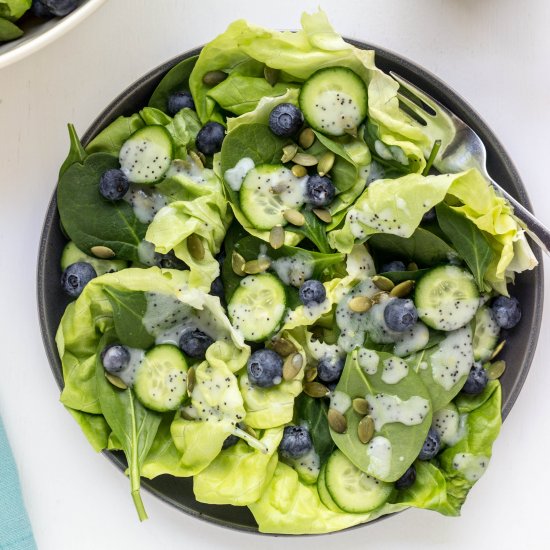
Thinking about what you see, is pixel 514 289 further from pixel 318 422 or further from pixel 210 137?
pixel 210 137

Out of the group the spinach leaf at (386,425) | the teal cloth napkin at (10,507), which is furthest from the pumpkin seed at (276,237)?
the teal cloth napkin at (10,507)

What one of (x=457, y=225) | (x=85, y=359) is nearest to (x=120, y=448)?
(x=85, y=359)

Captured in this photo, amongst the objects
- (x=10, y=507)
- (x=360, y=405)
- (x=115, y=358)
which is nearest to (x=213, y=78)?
(x=115, y=358)

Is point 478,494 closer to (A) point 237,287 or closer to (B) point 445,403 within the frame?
(B) point 445,403

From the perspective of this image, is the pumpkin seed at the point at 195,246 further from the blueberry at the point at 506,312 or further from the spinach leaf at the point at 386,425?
the blueberry at the point at 506,312

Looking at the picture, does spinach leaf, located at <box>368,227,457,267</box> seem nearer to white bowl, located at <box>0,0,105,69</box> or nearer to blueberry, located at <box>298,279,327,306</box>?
blueberry, located at <box>298,279,327,306</box>

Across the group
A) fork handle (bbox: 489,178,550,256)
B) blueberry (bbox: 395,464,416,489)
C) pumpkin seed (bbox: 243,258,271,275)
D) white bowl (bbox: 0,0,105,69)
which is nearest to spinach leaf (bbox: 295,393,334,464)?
blueberry (bbox: 395,464,416,489)
